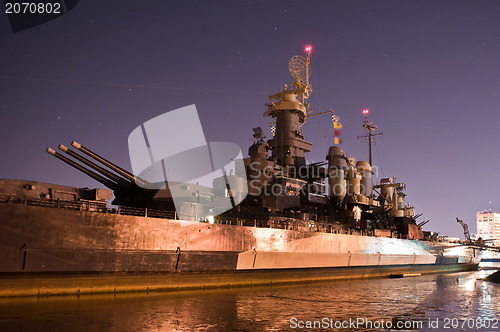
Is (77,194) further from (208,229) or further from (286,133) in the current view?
(286,133)

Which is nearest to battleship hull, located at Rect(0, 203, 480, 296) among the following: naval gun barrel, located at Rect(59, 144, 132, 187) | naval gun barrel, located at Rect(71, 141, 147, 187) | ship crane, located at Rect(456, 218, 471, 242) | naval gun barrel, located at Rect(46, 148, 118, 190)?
naval gun barrel, located at Rect(71, 141, 147, 187)

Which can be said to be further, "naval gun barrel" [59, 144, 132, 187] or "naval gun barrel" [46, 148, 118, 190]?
"naval gun barrel" [46, 148, 118, 190]

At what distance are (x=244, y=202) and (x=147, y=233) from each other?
10.4 metres

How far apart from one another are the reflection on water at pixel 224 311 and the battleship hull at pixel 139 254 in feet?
2.69

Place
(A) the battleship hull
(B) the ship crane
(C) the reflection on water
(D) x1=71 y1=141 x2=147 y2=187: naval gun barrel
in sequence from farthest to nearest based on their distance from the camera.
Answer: (B) the ship crane, (D) x1=71 y1=141 x2=147 y2=187: naval gun barrel, (A) the battleship hull, (C) the reflection on water

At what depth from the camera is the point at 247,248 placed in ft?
74.9

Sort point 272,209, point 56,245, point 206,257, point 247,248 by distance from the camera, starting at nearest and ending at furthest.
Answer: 1. point 56,245
2. point 206,257
3. point 247,248
4. point 272,209

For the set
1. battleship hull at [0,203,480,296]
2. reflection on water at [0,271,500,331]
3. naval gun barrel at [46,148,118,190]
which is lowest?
reflection on water at [0,271,500,331]

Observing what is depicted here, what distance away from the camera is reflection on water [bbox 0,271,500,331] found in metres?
11.0

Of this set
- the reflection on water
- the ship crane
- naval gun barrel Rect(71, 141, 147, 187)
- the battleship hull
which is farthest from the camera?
the ship crane

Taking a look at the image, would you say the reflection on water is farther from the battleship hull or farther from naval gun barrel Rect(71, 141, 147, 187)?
naval gun barrel Rect(71, 141, 147, 187)

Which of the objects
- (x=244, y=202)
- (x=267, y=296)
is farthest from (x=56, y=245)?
(x=244, y=202)

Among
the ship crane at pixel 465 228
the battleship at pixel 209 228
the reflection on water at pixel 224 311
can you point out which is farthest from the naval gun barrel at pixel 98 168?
the ship crane at pixel 465 228

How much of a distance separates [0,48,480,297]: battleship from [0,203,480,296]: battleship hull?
0.15 feet
